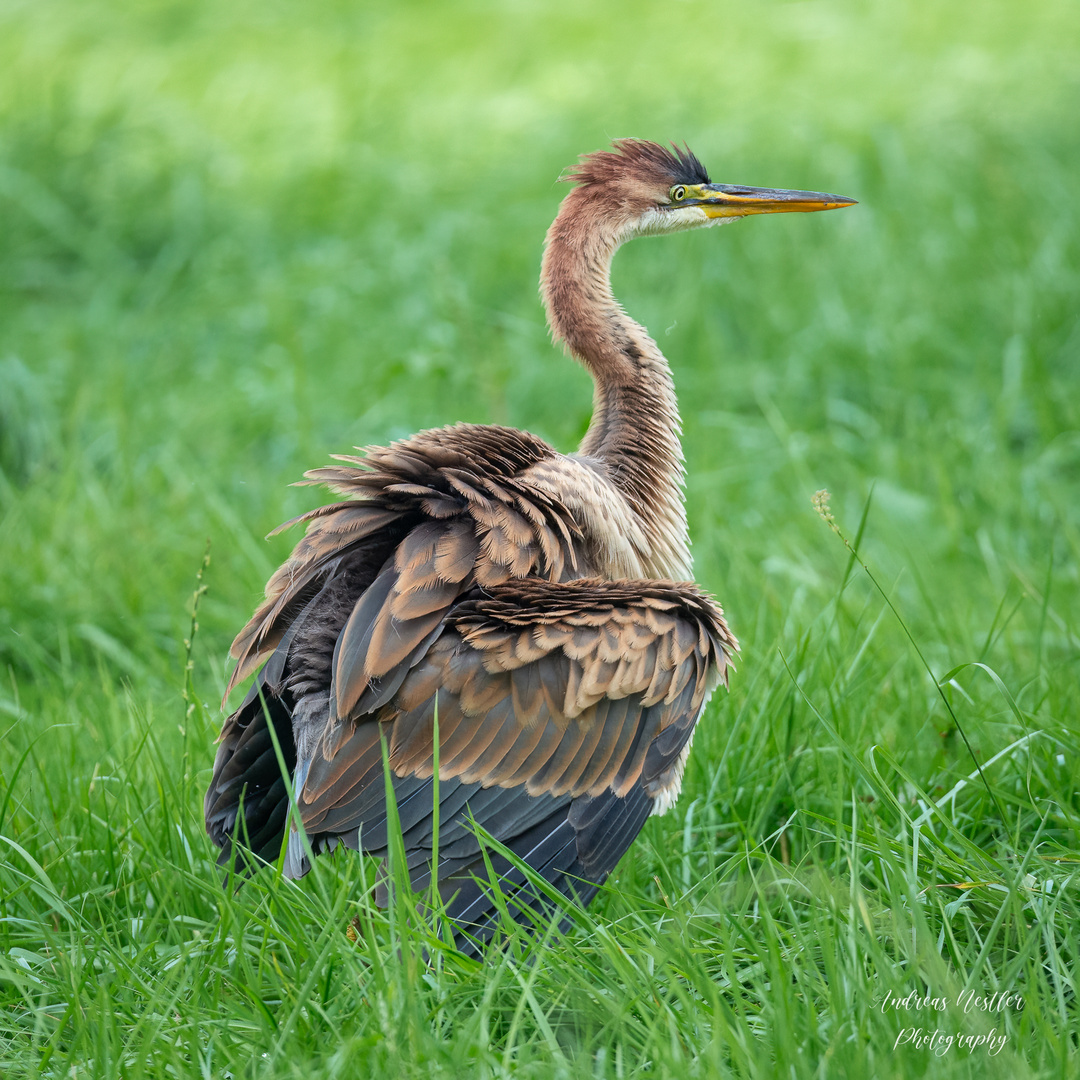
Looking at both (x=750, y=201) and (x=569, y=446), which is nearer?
(x=750, y=201)

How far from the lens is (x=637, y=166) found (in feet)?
13.0

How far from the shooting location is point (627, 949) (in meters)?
2.67

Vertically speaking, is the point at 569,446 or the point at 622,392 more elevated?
the point at 622,392

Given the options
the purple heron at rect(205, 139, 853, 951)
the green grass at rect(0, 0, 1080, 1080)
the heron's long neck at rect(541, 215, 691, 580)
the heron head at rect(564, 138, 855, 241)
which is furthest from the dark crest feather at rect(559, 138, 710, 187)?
the green grass at rect(0, 0, 1080, 1080)

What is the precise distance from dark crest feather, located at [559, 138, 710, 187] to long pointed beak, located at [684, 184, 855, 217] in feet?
0.20

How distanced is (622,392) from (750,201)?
3.05ft

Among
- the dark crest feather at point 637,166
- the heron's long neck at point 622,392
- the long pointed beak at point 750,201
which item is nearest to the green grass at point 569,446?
the heron's long neck at point 622,392

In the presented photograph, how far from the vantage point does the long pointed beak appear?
4.01 m

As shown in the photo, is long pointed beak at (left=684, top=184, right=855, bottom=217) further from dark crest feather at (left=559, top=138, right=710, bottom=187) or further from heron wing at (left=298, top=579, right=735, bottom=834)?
heron wing at (left=298, top=579, right=735, bottom=834)

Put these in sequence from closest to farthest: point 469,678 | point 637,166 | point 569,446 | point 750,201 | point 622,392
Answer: point 469,678 → point 622,392 → point 637,166 → point 750,201 → point 569,446

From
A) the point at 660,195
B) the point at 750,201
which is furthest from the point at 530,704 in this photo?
the point at 750,201

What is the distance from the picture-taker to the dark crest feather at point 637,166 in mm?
3910

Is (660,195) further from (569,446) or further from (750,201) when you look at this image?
(569,446)

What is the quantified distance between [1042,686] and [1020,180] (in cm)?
505
